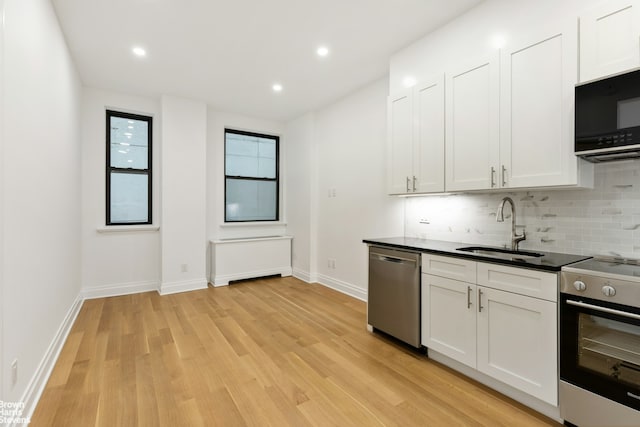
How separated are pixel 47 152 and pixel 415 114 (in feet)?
10.1

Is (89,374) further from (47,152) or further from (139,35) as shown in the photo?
(139,35)

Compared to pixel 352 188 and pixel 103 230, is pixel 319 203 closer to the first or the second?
pixel 352 188

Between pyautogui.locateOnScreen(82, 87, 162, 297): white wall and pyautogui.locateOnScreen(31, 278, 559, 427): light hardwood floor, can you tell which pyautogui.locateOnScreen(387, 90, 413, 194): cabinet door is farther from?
pyautogui.locateOnScreen(82, 87, 162, 297): white wall

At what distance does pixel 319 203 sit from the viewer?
5.00 m

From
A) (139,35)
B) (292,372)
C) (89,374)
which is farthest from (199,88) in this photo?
(292,372)

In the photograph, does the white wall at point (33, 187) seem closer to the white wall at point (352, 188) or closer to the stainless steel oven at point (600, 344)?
the stainless steel oven at point (600, 344)

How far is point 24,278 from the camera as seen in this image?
183 centimetres

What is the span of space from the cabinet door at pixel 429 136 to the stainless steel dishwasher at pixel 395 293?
0.68m

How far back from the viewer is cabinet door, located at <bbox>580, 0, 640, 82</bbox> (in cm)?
162

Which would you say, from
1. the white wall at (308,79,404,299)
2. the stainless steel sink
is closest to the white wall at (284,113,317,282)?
the white wall at (308,79,404,299)

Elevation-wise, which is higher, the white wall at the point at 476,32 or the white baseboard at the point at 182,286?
the white wall at the point at 476,32

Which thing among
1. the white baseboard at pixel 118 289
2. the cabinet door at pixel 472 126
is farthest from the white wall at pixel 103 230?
the cabinet door at pixel 472 126

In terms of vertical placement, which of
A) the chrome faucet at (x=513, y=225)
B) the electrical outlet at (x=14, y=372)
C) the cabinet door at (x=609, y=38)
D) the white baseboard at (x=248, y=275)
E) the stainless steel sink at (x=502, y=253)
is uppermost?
the cabinet door at (x=609, y=38)

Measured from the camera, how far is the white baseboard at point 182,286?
14.3 ft
